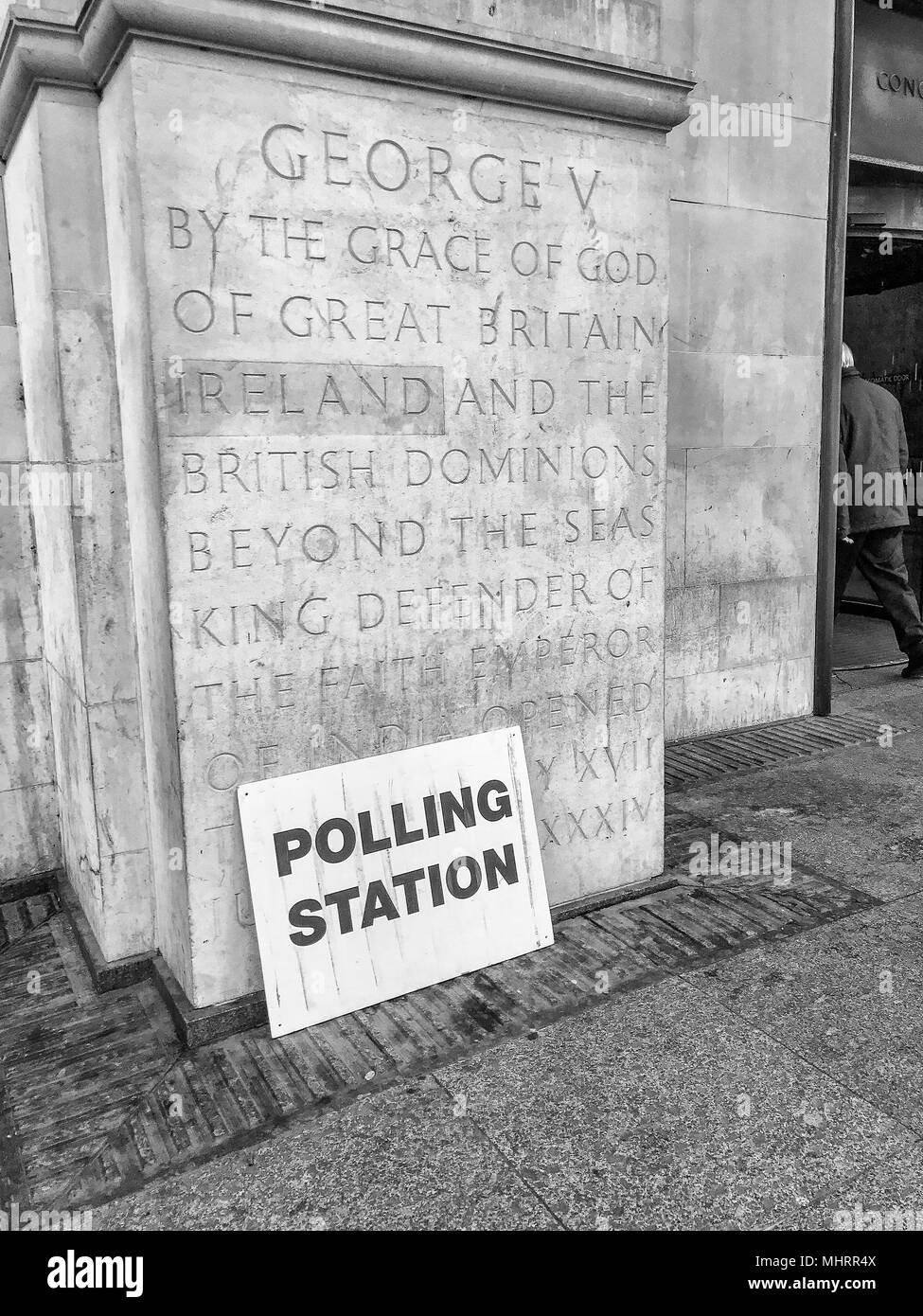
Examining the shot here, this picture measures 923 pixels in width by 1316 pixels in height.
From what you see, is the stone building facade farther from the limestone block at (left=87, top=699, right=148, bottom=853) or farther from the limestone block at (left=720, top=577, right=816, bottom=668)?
the limestone block at (left=720, top=577, right=816, bottom=668)

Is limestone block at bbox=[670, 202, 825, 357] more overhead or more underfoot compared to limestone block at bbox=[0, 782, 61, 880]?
more overhead

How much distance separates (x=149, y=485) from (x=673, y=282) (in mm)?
3906

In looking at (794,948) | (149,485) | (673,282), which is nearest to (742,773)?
(794,948)

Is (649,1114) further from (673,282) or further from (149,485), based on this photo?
(673,282)

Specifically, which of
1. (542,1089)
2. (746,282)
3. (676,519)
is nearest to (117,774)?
(542,1089)

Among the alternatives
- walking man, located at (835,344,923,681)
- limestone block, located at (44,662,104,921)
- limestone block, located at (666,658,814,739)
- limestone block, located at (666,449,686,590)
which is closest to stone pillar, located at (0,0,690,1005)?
limestone block, located at (44,662,104,921)

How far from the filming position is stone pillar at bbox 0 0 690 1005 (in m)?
3.19

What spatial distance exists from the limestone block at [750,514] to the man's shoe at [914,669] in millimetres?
1598

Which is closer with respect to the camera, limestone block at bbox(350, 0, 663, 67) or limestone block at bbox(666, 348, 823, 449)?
limestone block at bbox(350, 0, 663, 67)

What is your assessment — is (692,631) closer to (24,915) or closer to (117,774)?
(117,774)

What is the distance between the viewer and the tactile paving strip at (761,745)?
19.7ft

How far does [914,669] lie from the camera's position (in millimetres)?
7961

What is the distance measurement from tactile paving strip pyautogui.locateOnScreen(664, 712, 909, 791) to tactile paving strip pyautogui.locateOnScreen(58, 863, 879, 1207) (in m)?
1.50

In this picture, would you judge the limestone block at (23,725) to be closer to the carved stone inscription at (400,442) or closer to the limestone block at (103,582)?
the limestone block at (103,582)
